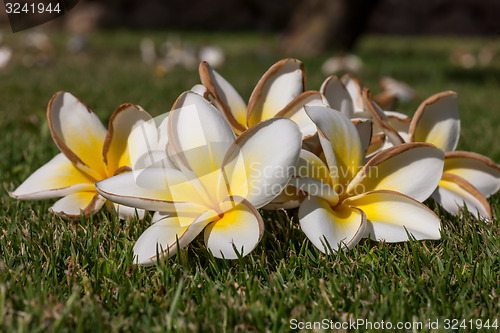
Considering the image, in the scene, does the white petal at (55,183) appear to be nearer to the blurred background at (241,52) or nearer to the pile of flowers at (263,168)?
the pile of flowers at (263,168)

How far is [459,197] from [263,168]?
639 mm

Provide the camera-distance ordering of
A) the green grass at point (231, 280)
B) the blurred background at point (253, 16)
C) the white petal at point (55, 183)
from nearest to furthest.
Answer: the green grass at point (231, 280) → the white petal at point (55, 183) → the blurred background at point (253, 16)

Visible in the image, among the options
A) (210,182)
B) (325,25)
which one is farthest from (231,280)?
(325,25)

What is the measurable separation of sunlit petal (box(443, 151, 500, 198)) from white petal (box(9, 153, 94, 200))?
1.03 meters

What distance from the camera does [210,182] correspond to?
3.74ft

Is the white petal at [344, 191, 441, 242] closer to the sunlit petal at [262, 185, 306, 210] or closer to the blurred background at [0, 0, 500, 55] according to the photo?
the sunlit petal at [262, 185, 306, 210]

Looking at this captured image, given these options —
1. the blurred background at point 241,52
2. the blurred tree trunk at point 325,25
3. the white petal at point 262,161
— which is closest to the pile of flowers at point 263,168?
the white petal at point 262,161

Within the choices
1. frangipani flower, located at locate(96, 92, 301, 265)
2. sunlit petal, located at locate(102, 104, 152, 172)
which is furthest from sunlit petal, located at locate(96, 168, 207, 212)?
sunlit petal, located at locate(102, 104, 152, 172)

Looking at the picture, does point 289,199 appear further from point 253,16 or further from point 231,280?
point 253,16

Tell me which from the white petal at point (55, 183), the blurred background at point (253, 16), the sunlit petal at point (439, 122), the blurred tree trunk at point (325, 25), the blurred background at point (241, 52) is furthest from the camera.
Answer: the blurred background at point (253, 16)

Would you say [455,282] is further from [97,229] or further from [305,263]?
[97,229]

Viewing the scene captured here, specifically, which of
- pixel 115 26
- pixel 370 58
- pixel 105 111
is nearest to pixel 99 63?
pixel 105 111

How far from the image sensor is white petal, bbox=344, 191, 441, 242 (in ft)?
3.85

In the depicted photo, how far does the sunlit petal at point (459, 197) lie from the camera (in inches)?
53.9
